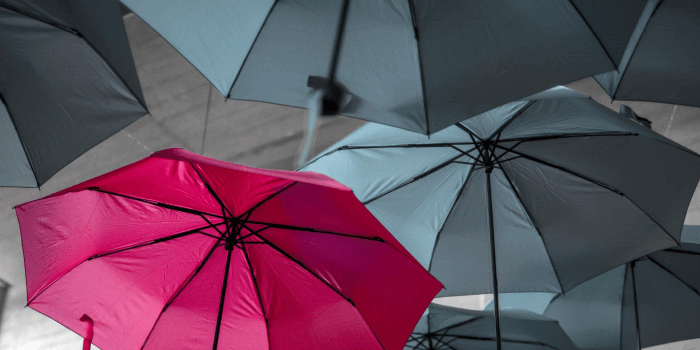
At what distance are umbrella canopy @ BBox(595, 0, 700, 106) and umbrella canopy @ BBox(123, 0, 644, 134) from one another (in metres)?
0.94

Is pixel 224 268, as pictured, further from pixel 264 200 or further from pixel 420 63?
pixel 420 63

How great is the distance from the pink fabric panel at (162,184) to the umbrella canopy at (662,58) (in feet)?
7.95

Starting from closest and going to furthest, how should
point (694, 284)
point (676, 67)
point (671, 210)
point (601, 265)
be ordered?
point (676, 67), point (671, 210), point (601, 265), point (694, 284)

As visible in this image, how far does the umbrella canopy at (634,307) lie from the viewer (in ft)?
15.5

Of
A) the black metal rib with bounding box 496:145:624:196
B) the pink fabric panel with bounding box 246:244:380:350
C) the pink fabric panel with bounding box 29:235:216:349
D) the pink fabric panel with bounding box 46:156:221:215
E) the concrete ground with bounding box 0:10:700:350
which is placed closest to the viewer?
the pink fabric panel with bounding box 46:156:221:215

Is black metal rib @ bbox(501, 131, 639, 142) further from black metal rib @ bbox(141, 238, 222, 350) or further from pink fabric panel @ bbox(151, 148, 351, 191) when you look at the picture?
black metal rib @ bbox(141, 238, 222, 350)

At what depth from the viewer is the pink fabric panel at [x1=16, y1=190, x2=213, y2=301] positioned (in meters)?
2.30

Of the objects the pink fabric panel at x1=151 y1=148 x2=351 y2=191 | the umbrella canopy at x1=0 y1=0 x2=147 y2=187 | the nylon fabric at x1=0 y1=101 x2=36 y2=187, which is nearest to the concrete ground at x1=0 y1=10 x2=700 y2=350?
the umbrella canopy at x1=0 y1=0 x2=147 y2=187

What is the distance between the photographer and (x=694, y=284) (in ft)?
15.3

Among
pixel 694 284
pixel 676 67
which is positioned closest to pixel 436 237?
pixel 676 67

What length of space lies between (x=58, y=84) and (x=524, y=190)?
2925mm

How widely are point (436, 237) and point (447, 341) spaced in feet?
3.12

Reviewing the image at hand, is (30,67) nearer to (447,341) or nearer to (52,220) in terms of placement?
(52,220)

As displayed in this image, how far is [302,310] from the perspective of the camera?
2.59m
